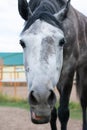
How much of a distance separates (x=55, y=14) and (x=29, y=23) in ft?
1.22

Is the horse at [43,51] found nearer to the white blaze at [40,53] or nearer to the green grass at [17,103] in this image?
the white blaze at [40,53]

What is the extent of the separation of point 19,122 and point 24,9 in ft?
16.1

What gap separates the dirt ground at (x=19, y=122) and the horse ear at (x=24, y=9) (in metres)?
4.16

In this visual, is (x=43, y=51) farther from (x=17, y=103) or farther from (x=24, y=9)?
(x=17, y=103)

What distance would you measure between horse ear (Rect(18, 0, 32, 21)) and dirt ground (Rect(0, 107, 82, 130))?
4.16m

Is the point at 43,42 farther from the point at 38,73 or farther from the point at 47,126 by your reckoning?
the point at 47,126

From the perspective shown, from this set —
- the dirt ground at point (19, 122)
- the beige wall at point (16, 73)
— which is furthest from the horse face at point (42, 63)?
the beige wall at point (16, 73)

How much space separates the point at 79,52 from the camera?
5.82 m

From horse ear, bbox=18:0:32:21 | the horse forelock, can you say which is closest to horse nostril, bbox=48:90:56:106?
the horse forelock

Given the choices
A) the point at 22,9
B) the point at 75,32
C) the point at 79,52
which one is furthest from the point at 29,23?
the point at 79,52

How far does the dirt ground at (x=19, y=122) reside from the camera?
27.5 ft

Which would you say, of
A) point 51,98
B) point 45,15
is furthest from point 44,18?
point 51,98

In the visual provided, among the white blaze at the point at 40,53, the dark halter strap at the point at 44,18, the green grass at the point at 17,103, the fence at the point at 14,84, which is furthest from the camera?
the fence at the point at 14,84

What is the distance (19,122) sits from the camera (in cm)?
902
